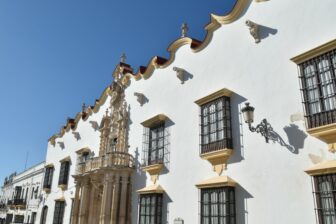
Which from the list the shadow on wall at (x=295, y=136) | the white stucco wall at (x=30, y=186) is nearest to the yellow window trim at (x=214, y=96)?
the shadow on wall at (x=295, y=136)

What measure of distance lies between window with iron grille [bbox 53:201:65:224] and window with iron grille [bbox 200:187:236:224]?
1281 centimetres

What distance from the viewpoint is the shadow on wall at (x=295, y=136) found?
7.67m

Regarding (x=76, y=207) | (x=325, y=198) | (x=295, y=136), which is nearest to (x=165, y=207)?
(x=295, y=136)

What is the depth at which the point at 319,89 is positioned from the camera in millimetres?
7613

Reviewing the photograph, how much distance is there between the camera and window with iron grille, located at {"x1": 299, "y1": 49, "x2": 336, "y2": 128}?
7312mm

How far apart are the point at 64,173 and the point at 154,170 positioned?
10.6m

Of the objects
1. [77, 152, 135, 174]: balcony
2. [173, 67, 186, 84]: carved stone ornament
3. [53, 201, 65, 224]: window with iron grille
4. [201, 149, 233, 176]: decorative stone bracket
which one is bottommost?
[53, 201, 65, 224]: window with iron grille

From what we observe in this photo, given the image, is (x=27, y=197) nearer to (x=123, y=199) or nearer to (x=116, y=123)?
(x=116, y=123)

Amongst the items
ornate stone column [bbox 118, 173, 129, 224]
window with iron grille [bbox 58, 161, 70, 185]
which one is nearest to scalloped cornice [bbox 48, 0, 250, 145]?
window with iron grille [bbox 58, 161, 70, 185]

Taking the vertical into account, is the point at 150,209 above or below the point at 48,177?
below

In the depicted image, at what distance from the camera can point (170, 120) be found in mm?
12586

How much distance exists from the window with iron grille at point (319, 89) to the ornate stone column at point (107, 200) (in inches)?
355

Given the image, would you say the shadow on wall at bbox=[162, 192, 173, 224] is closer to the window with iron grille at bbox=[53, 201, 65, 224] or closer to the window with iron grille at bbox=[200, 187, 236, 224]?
the window with iron grille at bbox=[200, 187, 236, 224]

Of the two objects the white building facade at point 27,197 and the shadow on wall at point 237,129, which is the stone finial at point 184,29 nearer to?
the shadow on wall at point 237,129
